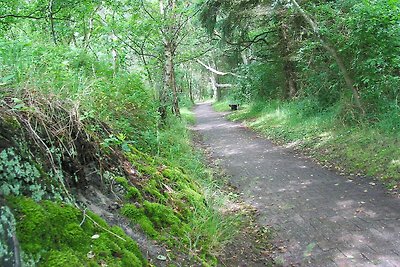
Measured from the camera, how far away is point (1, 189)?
2219mm

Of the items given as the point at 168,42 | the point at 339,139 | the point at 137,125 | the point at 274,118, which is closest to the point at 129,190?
the point at 137,125

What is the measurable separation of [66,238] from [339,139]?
27.3 feet

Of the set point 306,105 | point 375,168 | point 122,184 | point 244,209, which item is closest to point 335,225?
point 244,209

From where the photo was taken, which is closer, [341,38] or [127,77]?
[127,77]

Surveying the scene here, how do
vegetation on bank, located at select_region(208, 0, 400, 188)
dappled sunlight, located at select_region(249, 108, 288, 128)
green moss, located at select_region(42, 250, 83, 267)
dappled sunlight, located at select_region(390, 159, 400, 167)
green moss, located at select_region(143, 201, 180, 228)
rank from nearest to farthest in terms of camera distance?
green moss, located at select_region(42, 250, 83, 267) < green moss, located at select_region(143, 201, 180, 228) < dappled sunlight, located at select_region(390, 159, 400, 167) < vegetation on bank, located at select_region(208, 0, 400, 188) < dappled sunlight, located at select_region(249, 108, 288, 128)

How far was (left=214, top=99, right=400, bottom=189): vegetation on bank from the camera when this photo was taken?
709cm

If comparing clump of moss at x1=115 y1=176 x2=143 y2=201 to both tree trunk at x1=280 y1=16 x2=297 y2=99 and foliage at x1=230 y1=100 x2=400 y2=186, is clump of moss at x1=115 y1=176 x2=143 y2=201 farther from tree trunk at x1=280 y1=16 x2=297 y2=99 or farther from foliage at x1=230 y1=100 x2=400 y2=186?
tree trunk at x1=280 y1=16 x2=297 y2=99

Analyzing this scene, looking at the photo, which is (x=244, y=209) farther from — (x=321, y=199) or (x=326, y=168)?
(x=326, y=168)

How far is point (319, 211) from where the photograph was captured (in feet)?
18.1

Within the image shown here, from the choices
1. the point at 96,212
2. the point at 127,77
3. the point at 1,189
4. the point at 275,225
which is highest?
the point at 127,77

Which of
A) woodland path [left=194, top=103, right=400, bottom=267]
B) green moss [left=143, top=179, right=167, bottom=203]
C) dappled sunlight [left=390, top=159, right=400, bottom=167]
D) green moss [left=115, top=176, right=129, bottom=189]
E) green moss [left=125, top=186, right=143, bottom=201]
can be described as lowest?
woodland path [left=194, top=103, right=400, bottom=267]

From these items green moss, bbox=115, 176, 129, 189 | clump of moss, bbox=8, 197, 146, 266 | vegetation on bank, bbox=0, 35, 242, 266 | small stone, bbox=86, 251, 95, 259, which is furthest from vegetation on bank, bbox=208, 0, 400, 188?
small stone, bbox=86, 251, 95, 259

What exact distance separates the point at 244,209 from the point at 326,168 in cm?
306

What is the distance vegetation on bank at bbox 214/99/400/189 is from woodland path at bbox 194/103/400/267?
0.43 metres
